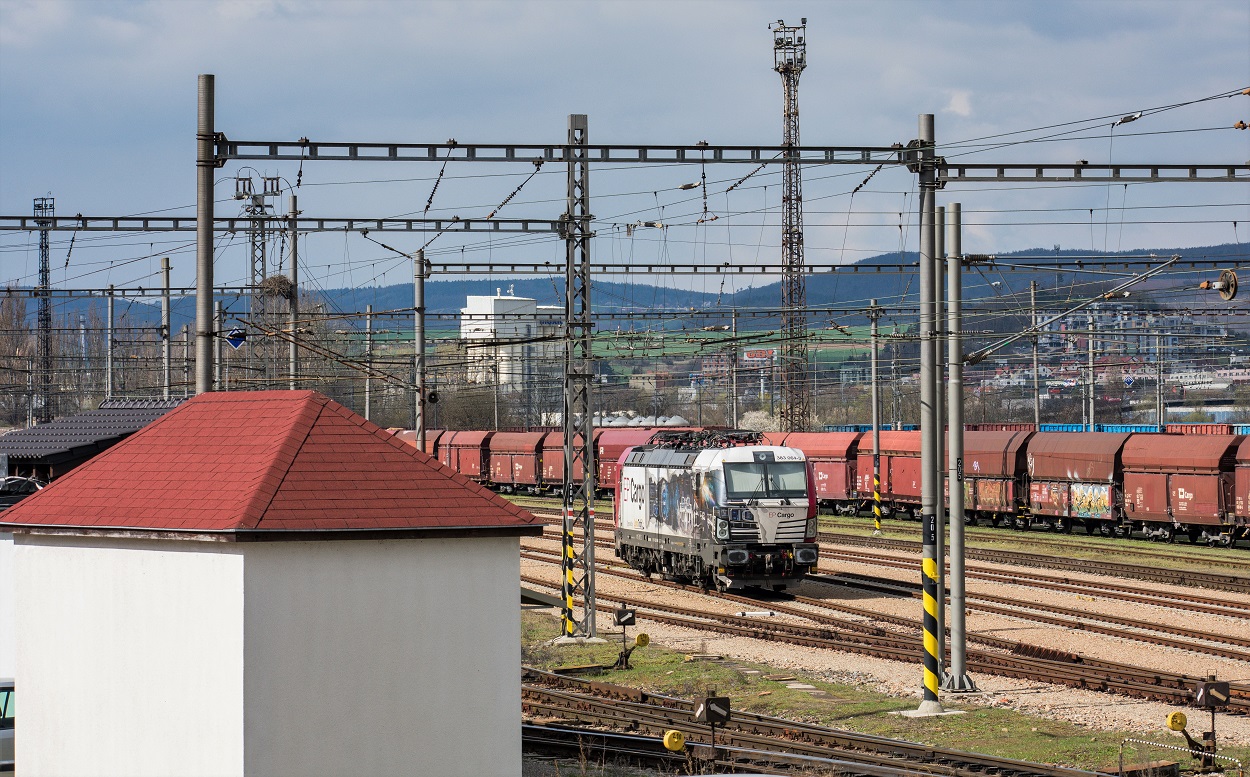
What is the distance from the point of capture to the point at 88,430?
32.5 metres

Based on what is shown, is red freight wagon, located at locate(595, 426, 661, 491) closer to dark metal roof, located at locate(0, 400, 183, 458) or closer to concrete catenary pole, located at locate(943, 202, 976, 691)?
dark metal roof, located at locate(0, 400, 183, 458)

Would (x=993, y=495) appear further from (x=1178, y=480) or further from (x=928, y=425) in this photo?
(x=928, y=425)

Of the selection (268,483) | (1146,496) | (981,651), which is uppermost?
(268,483)

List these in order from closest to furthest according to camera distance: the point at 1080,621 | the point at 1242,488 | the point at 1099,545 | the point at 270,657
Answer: the point at 270,657
the point at 1080,621
the point at 1242,488
the point at 1099,545

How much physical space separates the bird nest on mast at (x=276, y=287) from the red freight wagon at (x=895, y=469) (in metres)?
24.3

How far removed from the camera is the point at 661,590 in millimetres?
33625

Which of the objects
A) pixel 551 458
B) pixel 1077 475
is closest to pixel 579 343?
pixel 1077 475

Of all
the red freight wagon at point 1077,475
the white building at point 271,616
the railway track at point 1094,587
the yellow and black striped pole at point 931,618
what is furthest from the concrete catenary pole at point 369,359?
the red freight wagon at point 1077,475

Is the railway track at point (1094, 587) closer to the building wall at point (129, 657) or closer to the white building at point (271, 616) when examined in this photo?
the white building at point (271, 616)

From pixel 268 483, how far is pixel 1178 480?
3508 cm

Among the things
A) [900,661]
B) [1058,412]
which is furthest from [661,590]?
[1058,412]

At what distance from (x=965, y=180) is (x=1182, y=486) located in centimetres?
2503

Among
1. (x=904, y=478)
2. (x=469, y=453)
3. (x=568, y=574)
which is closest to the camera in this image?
(x=568, y=574)

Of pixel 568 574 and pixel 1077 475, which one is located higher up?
pixel 1077 475
